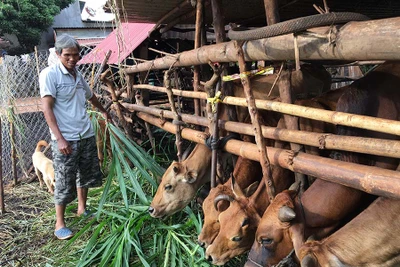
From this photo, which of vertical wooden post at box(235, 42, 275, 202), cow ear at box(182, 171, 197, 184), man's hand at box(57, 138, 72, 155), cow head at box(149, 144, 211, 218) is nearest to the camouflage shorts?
man's hand at box(57, 138, 72, 155)

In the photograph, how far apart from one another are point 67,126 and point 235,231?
8.60 ft

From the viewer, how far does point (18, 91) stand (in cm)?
762

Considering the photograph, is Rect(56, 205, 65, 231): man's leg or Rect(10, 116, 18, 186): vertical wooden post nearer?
Rect(56, 205, 65, 231): man's leg

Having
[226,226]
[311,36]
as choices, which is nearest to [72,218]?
[226,226]

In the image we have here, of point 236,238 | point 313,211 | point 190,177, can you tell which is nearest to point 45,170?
point 190,177

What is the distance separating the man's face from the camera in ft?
13.7

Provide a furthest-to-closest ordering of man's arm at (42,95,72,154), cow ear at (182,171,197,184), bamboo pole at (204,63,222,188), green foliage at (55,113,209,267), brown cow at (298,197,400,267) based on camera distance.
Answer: man's arm at (42,95,72,154), cow ear at (182,171,197,184), green foliage at (55,113,209,267), bamboo pole at (204,63,222,188), brown cow at (298,197,400,267)

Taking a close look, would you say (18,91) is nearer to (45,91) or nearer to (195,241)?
(45,91)

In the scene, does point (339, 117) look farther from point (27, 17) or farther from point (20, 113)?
point (27, 17)

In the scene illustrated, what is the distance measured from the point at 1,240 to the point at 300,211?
166 inches

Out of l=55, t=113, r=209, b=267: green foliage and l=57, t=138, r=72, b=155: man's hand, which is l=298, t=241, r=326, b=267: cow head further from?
l=57, t=138, r=72, b=155: man's hand

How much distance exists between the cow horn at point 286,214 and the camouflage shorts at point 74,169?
2.98 meters

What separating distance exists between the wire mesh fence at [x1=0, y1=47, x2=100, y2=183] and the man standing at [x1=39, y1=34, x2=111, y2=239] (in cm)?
286

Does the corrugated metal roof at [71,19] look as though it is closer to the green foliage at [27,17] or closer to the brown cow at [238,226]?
the green foliage at [27,17]
